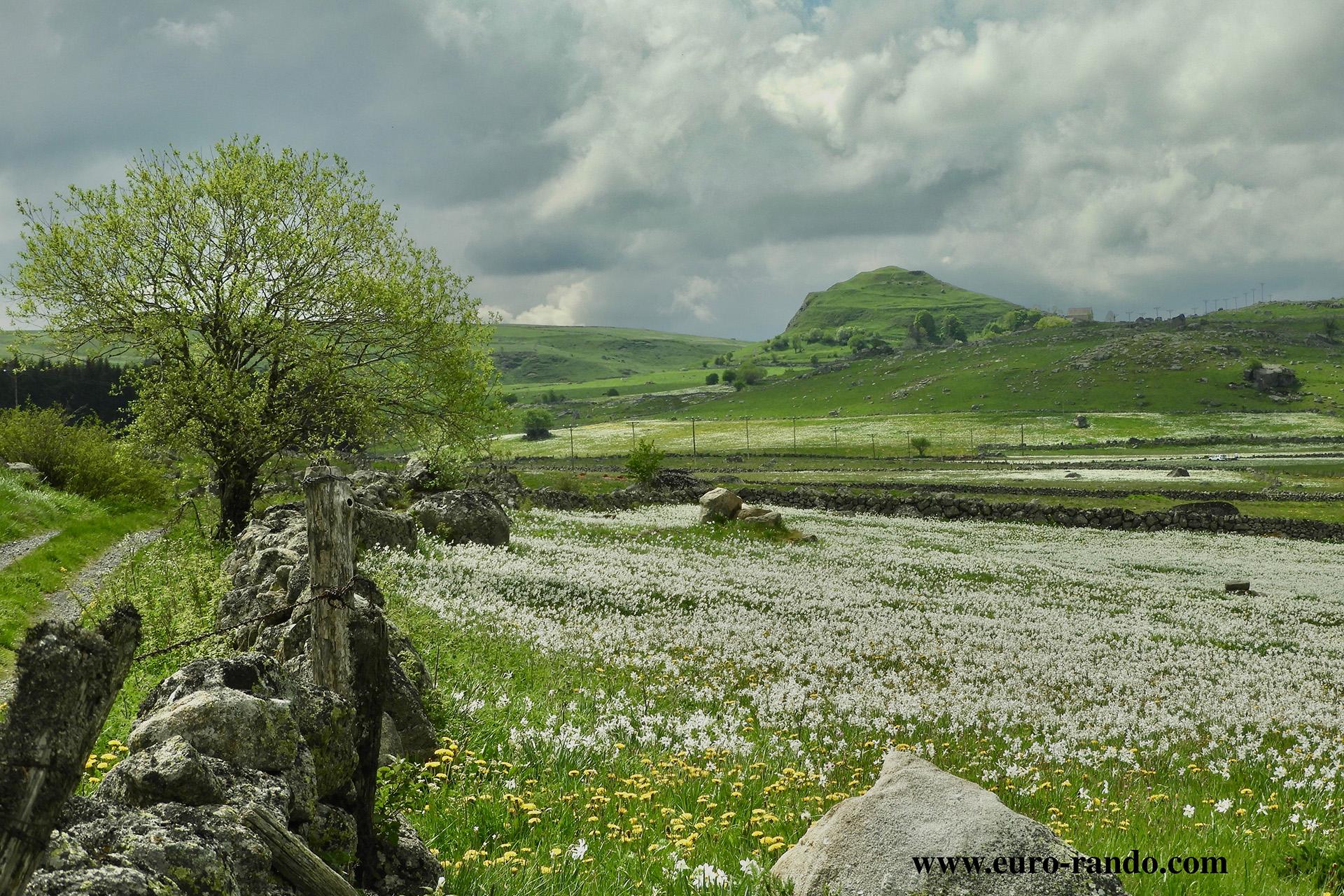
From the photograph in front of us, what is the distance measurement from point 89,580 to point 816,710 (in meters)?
19.7

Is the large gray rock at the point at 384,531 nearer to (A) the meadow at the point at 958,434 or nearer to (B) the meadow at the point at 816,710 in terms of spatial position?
(B) the meadow at the point at 816,710

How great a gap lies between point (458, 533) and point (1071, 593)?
23.6 meters

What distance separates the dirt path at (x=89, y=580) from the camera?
1728 cm

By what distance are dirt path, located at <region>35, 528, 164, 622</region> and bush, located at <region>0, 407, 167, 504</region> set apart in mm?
7275

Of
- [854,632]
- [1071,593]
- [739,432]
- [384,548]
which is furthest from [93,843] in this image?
[739,432]

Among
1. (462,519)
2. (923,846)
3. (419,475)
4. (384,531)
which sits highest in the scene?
(923,846)

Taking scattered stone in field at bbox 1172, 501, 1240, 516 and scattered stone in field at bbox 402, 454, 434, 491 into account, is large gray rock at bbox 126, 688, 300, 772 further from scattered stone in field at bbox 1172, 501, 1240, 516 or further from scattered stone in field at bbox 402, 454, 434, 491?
scattered stone in field at bbox 1172, 501, 1240, 516

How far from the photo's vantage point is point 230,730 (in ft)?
15.8

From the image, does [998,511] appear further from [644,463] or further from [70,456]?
[70,456]

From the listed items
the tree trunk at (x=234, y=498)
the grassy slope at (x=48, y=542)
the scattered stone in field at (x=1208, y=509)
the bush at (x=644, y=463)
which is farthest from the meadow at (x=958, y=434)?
the tree trunk at (x=234, y=498)

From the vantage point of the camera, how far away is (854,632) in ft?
65.9

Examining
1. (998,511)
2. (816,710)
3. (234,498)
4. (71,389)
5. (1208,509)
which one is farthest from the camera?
(71,389)

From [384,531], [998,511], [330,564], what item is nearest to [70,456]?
[384,531]

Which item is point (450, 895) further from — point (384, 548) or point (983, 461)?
point (983, 461)
